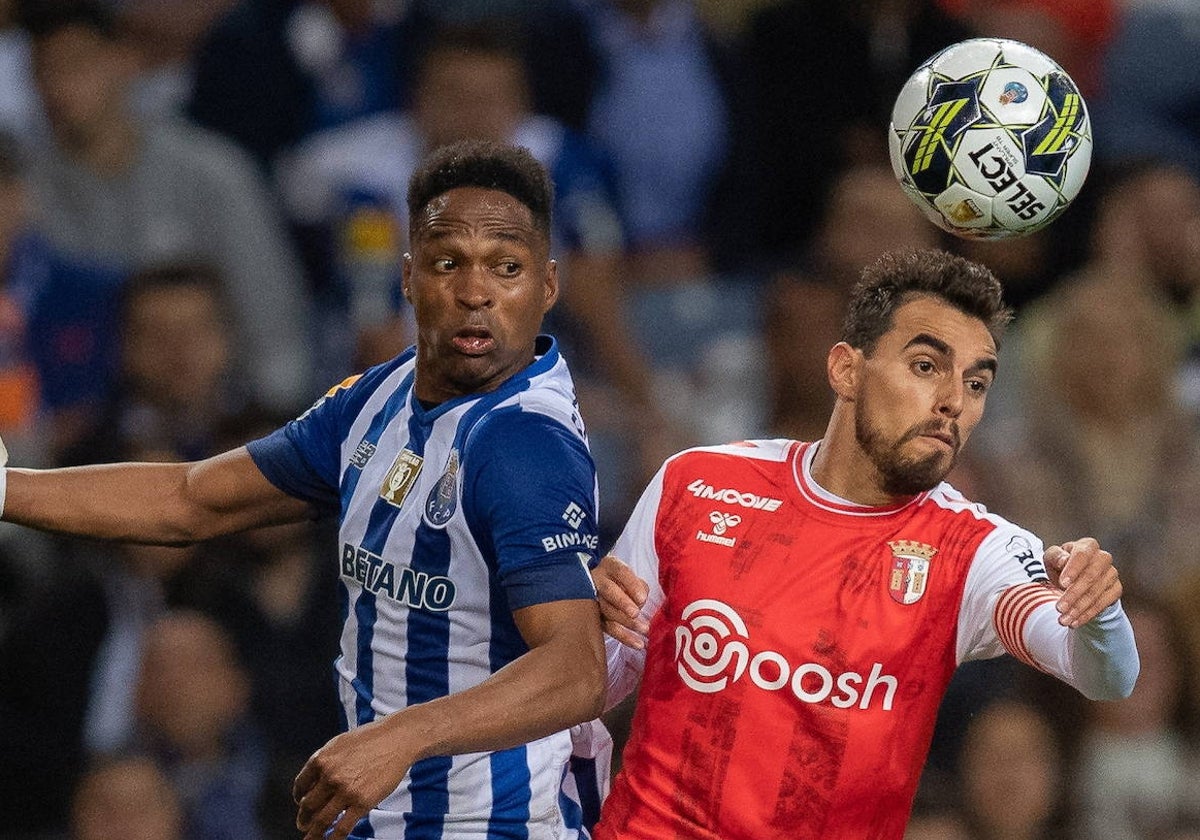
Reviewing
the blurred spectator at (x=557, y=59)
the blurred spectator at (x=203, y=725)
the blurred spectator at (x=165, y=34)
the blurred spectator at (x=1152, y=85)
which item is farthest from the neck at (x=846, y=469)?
the blurred spectator at (x=165, y=34)

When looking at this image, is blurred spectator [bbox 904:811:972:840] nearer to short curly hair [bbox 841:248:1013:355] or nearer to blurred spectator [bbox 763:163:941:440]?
blurred spectator [bbox 763:163:941:440]

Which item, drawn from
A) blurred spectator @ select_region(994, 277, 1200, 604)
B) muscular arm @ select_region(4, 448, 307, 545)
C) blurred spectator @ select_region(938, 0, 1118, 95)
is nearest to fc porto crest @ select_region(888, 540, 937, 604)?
muscular arm @ select_region(4, 448, 307, 545)

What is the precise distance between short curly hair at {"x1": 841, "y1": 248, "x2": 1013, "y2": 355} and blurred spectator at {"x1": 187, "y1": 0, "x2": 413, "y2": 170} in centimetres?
467

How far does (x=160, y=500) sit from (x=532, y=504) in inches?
48.9

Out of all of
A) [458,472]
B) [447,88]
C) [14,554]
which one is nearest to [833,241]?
[447,88]

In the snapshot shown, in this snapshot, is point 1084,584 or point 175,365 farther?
point 175,365

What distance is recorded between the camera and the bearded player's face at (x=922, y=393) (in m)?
4.64

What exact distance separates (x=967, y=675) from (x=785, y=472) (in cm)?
311

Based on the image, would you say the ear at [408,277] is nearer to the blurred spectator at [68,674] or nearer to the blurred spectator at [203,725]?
the blurred spectator at [203,725]

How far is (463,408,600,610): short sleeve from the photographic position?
14.2 feet

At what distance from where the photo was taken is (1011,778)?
749 centimetres

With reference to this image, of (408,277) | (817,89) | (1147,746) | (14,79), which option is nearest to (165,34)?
(14,79)

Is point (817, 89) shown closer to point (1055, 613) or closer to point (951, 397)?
point (951, 397)

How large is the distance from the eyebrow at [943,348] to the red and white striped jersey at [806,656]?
0.36 meters
